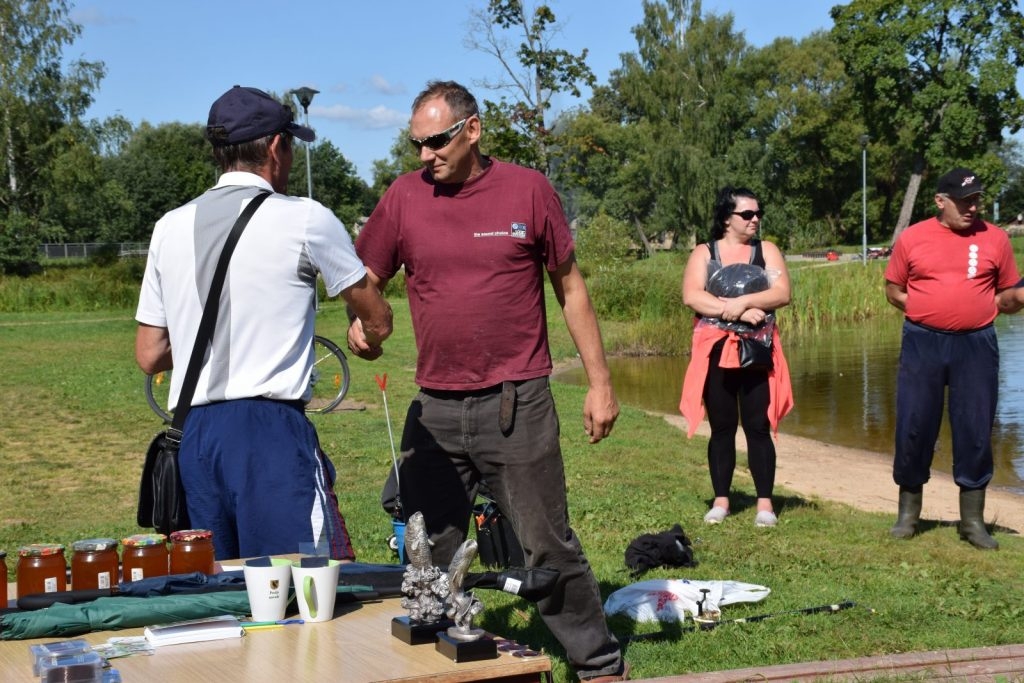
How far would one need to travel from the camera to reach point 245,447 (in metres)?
3.75

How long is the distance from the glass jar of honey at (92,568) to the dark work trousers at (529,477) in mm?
1139

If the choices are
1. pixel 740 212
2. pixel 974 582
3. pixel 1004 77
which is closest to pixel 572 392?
pixel 740 212

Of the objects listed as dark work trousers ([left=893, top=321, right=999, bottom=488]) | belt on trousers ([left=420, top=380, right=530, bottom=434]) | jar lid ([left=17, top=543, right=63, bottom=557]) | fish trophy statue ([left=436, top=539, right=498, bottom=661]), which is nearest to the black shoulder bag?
dark work trousers ([left=893, top=321, right=999, bottom=488])

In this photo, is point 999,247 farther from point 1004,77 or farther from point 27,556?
point 1004,77

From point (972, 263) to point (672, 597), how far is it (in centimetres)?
300

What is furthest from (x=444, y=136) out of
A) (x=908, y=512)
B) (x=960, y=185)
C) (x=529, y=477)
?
(x=908, y=512)

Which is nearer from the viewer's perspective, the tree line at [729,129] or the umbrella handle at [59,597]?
the umbrella handle at [59,597]

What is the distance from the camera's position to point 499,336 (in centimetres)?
423

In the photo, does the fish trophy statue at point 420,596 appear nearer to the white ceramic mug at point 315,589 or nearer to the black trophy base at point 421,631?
the black trophy base at point 421,631

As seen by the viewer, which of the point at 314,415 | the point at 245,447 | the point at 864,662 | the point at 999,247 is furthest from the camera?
the point at 314,415

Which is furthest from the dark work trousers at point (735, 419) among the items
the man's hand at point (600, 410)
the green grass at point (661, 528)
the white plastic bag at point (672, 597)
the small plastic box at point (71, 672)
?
the small plastic box at point (71, 672)

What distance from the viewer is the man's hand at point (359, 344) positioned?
415cm

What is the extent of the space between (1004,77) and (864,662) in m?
62.9

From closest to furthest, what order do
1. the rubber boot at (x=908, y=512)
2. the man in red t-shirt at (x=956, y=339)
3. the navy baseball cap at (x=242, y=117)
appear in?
the navy baseball cap at (x=242, y=117)
the man in red t-shirt at (x=956, y=339)
the rubber boot at (x=908, y=512)
